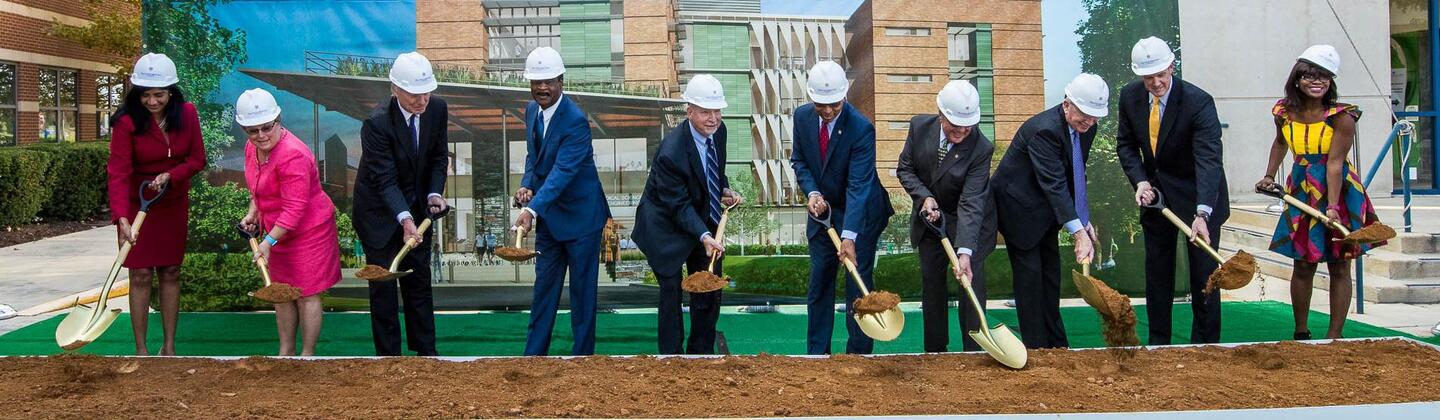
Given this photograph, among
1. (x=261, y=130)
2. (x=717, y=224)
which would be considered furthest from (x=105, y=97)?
(x=717, y=224)

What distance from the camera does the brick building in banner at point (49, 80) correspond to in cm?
1606

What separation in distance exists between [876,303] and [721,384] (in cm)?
80

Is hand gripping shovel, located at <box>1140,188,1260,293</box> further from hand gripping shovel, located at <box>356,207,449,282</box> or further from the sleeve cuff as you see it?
hand gripping shovel, located at <box>356,207,449,282</box>

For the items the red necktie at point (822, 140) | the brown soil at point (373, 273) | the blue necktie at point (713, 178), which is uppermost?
the red necktie at point (822, 140)

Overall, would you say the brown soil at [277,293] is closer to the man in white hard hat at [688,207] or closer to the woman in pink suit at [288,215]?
the woman in pink suit at [288,215]

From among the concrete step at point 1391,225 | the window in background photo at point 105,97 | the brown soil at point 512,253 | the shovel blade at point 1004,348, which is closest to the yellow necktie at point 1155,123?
the shovel blade at point 1004,348

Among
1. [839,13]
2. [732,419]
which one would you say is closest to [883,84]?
[839,13]

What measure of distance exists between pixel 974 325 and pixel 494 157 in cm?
321

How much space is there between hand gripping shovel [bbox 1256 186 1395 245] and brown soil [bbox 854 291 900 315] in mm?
2012

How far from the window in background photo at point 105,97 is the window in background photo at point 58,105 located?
2.04ft

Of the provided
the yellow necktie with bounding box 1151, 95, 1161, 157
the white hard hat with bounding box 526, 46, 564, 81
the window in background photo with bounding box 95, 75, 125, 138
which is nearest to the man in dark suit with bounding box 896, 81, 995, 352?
the yellow necktie with bounding box 1151, 95, 1161, 157

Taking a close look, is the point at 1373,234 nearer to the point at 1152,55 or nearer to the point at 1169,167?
the point at 1169,167

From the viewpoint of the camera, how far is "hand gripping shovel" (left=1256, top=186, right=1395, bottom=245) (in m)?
5.12

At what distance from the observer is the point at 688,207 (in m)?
5.32
